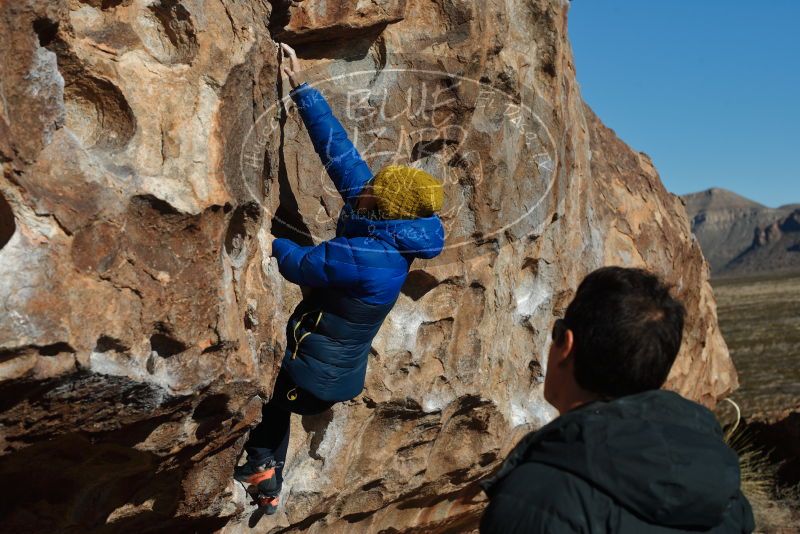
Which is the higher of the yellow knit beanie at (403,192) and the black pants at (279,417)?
the yellow knit beanie at (403,192)

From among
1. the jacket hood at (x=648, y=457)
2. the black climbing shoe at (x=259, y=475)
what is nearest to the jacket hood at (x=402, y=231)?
the black climbing shoe at (x=259, y=475)

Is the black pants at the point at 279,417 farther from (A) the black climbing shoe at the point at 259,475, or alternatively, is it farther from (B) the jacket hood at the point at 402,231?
(B) the jacket hood at the point at 402,231

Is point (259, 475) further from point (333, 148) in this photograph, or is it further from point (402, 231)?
point (333, 148)

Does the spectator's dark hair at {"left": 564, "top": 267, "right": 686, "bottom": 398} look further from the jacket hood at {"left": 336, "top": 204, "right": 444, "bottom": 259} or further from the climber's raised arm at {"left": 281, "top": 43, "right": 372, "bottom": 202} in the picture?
the climber's raised arm at {"left": 281, "top": 43, "right": 372, "bottom": 202}

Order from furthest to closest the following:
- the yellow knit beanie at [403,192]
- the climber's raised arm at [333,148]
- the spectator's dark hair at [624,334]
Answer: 1. the climber's raised arm at [333,148]
2. the yellow knit beanie at [403,192]
3. the spectator's dark hair at [624,334]

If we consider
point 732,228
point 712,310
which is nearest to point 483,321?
point 712,310

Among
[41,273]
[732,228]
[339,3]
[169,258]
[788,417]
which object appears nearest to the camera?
[41,273]

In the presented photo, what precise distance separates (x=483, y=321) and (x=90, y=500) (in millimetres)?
2669

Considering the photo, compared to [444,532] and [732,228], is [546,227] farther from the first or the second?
[732,228]

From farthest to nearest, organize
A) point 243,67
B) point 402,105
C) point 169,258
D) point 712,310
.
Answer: point 712,310 < point 402,105 < point 243,67 < point 169,258

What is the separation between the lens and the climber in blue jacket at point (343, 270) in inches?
148

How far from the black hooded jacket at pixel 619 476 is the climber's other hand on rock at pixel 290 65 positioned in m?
2.85

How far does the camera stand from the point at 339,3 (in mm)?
4523

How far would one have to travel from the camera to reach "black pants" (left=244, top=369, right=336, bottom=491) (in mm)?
4102
